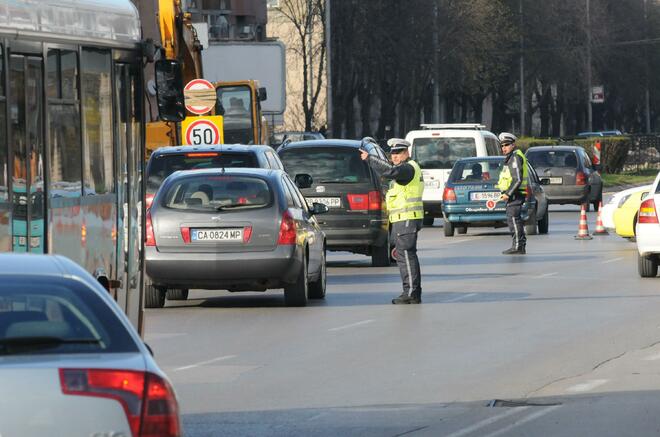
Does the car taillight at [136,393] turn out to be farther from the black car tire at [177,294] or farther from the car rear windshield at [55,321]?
the black car tire at [177,294]

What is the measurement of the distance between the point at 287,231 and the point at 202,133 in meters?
12.7

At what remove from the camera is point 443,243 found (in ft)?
102

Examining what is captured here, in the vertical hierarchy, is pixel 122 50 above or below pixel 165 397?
above

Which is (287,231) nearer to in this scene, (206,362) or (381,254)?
(206,362)

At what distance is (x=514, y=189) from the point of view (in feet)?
88.1

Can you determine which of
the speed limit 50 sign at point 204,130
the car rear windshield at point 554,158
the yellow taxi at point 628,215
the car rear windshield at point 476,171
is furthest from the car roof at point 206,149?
the car rear windshield at point 554,158

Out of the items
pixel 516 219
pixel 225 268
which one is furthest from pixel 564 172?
pixel 225 268

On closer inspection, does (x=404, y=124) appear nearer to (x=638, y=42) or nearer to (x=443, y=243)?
(x=638, y=42)

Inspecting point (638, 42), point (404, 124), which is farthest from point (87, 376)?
point (638, 42)

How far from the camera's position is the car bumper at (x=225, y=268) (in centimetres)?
1778

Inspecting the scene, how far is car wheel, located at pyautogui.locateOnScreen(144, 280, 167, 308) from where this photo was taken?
18359 millimetres

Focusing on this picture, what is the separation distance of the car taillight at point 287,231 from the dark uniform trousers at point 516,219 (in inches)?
357

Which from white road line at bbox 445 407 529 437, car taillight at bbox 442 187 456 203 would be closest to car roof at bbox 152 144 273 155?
white road line at bbox 445 407 529 437

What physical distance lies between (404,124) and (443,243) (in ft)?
188
